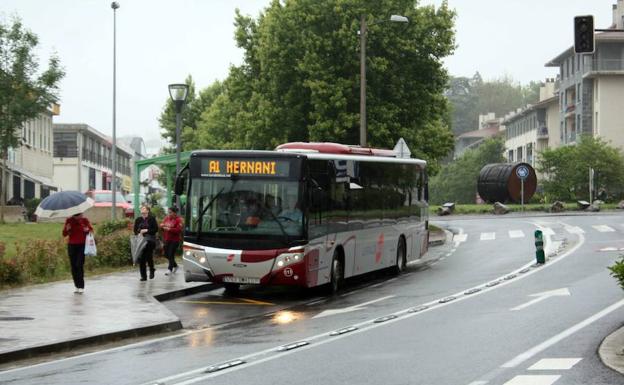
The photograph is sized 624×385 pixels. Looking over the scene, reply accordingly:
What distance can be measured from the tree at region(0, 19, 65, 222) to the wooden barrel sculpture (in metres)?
32.2

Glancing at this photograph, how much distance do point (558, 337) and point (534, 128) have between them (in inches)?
4312

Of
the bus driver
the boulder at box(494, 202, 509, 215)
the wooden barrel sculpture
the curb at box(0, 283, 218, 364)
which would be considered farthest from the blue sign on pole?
the curb at box(0, 283, 218, 364)

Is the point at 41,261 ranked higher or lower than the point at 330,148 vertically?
lower

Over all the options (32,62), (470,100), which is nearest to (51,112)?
(32,62)

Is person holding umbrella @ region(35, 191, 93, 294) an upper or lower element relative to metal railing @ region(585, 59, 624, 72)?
lower

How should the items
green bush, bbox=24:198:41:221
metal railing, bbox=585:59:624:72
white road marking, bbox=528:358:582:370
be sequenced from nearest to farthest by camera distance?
white road marking, bbox=528:358:582:370
green bush, bbox=24:198:41:221
metal railing, bbox=585:59:624:72

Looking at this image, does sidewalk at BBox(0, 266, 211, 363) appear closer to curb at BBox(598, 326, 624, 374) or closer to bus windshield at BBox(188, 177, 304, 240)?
bus windshield at BBox(188, 177, 304, 240)

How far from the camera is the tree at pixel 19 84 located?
169 feet

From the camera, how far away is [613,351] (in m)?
12.4

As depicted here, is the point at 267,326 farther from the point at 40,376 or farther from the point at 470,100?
the point at 470,100

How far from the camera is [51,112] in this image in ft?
292

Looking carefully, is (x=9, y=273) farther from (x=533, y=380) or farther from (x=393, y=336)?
(x=533, y=380)

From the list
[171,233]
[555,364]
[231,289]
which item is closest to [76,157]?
[171,233]

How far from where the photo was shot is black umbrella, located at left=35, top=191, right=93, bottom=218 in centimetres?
2105
